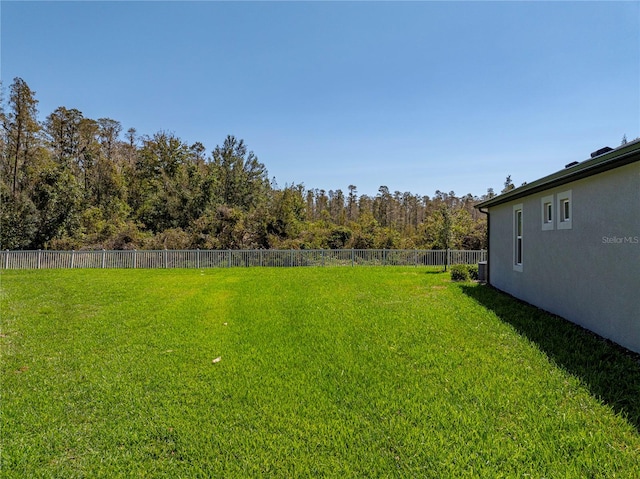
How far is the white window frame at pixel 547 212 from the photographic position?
6.25 m

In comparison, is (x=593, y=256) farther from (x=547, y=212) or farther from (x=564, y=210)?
(x=547, y=212)

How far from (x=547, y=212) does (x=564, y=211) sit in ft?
2.12

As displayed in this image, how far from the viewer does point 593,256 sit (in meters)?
4.88

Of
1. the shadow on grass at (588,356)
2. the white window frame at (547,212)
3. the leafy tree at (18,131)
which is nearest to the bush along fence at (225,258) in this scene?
the leafy tree at (18,131)

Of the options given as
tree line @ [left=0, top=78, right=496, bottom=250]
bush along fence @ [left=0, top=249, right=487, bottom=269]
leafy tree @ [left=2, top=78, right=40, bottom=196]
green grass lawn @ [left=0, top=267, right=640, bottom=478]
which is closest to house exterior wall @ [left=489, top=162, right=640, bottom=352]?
green grass lawn @ [left=0, top=267, right=640, bottom=478]

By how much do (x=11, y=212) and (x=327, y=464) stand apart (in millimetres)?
24227

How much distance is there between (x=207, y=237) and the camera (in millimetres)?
20875

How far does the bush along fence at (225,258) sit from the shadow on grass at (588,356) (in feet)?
36.3

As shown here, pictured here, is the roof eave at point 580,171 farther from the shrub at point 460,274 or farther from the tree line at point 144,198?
the tree line at point 144,198

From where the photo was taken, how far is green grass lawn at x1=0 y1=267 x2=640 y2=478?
93.6 inches

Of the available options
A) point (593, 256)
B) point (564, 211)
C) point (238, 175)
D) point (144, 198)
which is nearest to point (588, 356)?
point (593, 256)

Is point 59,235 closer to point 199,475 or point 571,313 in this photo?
point 199,475

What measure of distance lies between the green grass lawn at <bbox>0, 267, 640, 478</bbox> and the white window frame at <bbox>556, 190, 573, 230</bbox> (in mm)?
1720

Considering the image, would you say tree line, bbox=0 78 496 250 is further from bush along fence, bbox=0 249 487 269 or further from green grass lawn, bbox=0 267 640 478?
green grass lawn, bbox=0 267 640 478
